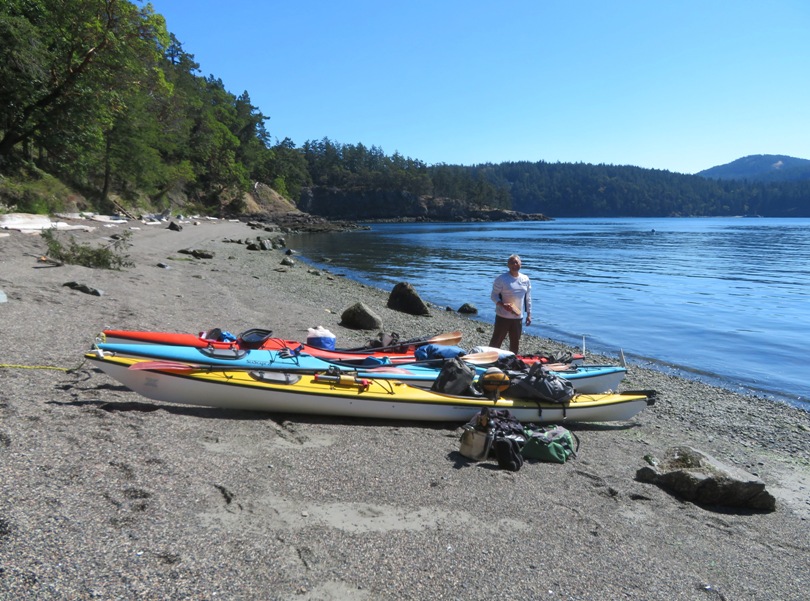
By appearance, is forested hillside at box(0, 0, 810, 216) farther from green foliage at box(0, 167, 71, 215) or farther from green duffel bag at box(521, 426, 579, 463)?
green duffel bag at box(521, 426, 579, 463)

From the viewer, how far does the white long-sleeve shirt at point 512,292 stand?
945 cm

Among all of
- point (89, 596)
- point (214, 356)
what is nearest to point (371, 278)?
point (214, 356)

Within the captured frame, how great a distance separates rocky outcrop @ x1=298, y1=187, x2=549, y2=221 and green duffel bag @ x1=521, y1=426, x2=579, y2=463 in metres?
131

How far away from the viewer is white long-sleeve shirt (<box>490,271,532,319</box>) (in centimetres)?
945

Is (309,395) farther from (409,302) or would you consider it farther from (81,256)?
(81,256)

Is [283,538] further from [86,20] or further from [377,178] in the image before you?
[377,178]

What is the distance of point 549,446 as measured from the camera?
578 cm

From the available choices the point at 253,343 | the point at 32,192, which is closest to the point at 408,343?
the point at 253,343

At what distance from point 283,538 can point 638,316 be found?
668 inches

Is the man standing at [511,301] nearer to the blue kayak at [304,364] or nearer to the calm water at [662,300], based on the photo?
the blue kayak at [304,364]

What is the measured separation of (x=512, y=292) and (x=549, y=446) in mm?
4100

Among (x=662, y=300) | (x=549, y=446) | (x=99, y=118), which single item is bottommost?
(x=662, y=300)

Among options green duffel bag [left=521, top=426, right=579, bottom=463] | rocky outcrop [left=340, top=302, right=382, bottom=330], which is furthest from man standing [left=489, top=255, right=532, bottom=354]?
rocky outcrop [left=340, top=302, right=382, bottom=330]

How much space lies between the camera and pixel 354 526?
12.8ft
